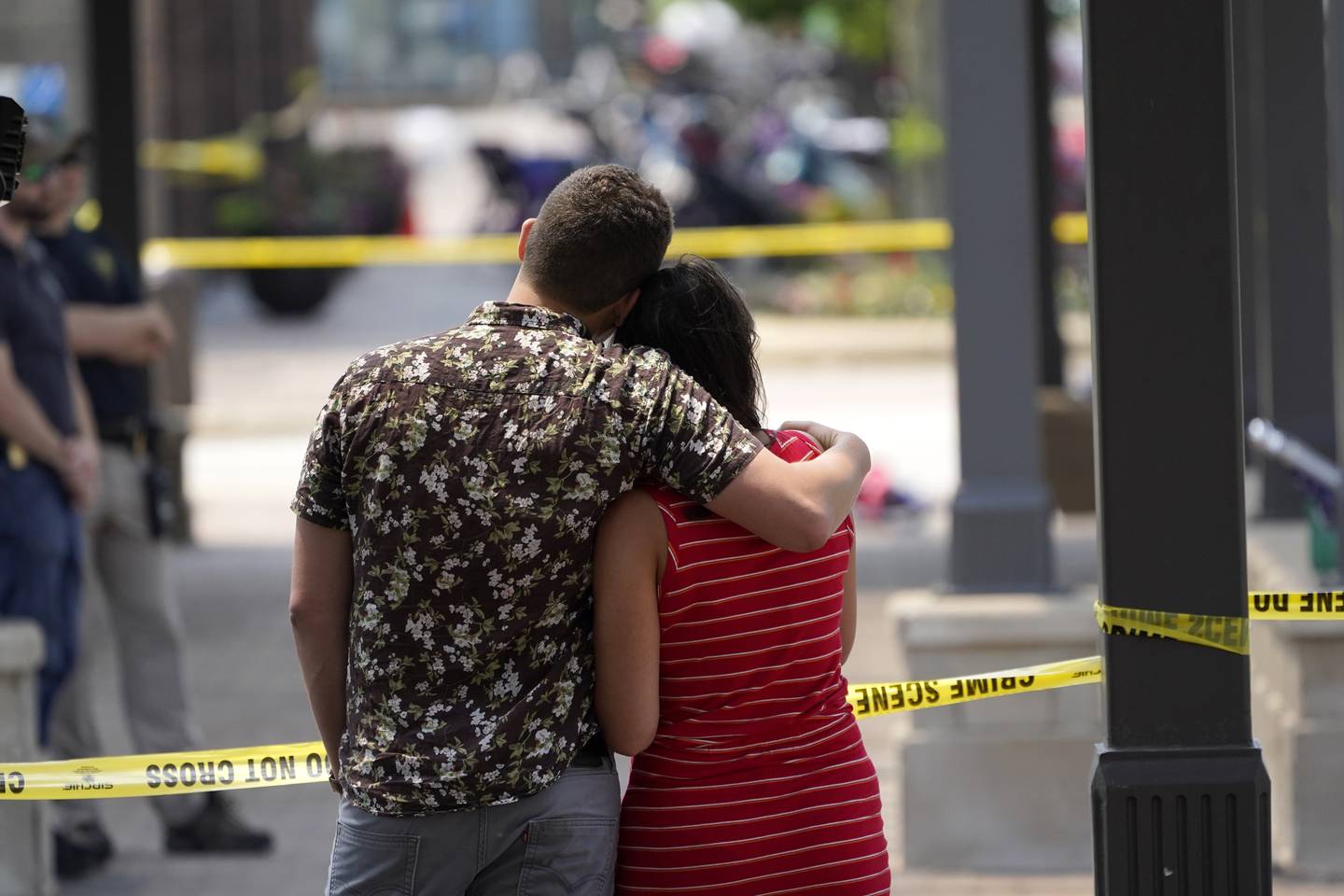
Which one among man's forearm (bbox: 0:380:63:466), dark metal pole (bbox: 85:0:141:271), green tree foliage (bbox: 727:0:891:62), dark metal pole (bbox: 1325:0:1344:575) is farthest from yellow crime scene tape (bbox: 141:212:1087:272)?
green tree foliage (bbox: 727:0:891:62)

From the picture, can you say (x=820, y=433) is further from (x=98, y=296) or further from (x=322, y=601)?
(x=98, y=296)

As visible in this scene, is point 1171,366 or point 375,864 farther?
point 1171,366

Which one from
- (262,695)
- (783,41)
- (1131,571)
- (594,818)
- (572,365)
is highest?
(783,41)

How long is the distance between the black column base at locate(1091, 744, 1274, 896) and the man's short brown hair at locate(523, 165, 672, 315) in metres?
1.13

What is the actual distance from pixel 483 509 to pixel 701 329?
16.4 inches

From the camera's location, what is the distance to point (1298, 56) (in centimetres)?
681

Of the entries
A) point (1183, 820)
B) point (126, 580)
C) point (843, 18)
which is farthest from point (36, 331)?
point (843, 18)

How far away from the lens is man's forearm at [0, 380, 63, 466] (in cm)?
505

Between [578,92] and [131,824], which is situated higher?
[578,92]

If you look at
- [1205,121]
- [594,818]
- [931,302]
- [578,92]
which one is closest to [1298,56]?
[1205,121]

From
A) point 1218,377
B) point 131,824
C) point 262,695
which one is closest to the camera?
point 1218,377

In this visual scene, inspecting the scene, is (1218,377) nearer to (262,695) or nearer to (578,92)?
(262,695)

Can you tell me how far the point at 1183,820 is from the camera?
314 centimetres

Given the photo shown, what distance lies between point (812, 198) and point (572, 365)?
20080mm
